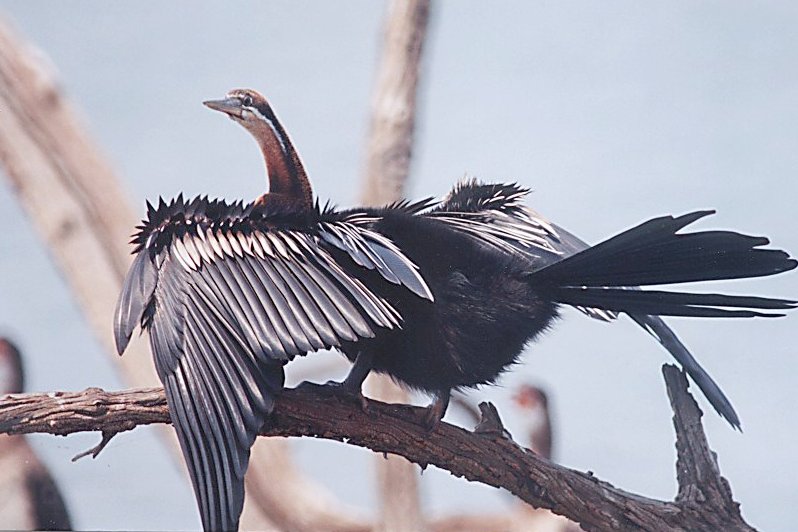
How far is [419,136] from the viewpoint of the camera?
2.23 metres

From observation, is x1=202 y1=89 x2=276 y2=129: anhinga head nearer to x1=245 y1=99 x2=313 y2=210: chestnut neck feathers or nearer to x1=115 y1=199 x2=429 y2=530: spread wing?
x1=245 y1=99 x2=313 y2=210: chestnut neck feathers

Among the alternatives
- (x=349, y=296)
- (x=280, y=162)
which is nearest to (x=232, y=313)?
(x=349, y=296)

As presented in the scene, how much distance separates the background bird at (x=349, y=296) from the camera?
3.41 ft

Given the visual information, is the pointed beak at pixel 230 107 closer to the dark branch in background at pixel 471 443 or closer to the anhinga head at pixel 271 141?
the anhinga head at pixel 271 141

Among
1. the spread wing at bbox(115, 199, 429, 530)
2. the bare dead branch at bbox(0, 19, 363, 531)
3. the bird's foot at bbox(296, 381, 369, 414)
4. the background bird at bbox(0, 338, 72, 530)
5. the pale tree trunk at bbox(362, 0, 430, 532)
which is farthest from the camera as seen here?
the bare dead branch at bbox(0, 19, 363, 531)

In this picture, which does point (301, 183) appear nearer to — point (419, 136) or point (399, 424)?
point (399, 424)

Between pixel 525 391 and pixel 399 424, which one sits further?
pixel 525 391

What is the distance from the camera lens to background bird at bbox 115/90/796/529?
40.9 inches

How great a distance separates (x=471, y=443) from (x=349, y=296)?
0.25m

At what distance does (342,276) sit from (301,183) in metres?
0.33

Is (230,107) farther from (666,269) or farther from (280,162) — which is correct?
(666,269)

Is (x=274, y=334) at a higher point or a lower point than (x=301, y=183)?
lower

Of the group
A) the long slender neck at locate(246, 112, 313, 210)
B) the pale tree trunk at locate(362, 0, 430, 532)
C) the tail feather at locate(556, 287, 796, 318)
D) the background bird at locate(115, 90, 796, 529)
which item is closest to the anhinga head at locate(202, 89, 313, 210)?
the long slender neck at locate(246, 112, 313, 210)

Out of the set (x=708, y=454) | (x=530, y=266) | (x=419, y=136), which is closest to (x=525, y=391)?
(x=419, y=136)
